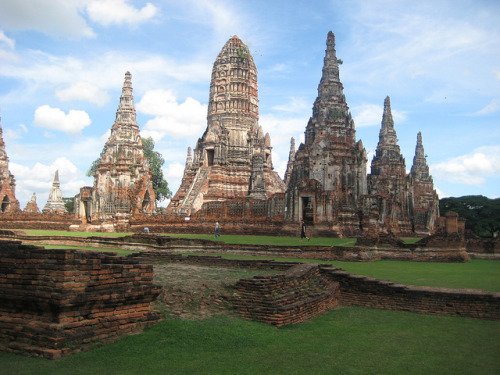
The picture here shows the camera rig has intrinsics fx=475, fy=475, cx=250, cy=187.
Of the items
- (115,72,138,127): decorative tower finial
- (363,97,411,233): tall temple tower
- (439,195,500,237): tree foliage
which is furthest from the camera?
(439,195,500,237): tree foliage

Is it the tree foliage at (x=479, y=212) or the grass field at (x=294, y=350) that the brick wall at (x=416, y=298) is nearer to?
the grass field at (x=294, y=350)

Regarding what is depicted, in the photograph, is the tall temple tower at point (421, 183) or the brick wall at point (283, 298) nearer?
the brick wall at point (283, 298)

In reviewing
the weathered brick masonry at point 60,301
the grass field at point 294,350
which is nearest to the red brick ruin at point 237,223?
the weathered brick masonry at point 60,301

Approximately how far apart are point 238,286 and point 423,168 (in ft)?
174

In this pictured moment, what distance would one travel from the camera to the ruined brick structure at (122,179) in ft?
118

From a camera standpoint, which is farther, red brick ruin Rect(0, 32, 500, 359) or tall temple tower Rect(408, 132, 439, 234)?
tall temple tower Rect(408, 132, 439, 234)

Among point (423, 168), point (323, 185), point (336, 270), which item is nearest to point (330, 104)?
point (323, 185)

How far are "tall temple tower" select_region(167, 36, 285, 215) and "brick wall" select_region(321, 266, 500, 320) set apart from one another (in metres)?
28.9

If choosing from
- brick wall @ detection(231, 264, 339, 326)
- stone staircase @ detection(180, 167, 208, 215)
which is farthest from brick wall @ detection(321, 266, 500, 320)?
stone staircase @ detection(180, 167, 208, 215)

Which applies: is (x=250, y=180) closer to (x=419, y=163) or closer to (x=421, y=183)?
(x=421, y=183)

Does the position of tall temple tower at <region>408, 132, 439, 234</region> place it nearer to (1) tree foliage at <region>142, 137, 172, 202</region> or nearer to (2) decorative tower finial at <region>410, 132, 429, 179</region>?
(2) decorative tower finial at <region>410, 132, 429, 179</region>

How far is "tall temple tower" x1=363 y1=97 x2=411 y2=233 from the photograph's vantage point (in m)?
34.8

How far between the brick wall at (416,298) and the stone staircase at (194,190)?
27.0 m

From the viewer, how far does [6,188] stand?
43656 mm
